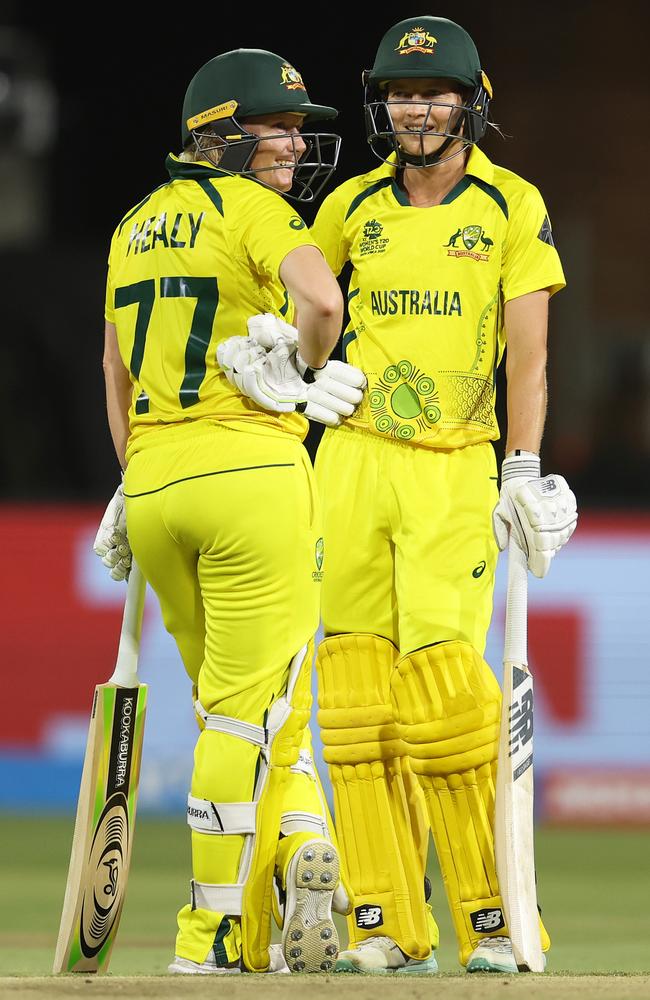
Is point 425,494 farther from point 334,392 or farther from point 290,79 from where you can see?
point 290,79

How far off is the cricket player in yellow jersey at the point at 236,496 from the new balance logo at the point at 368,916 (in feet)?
0.88

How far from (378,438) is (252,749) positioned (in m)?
0.78

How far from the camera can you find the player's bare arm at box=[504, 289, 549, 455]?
3510mm

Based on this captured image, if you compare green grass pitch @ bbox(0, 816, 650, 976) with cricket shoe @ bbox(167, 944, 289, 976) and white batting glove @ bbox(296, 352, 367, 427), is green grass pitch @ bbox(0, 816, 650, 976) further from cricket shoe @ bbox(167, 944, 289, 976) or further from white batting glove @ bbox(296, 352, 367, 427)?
white batting glove @ bbox(296, 352, 367, 427)

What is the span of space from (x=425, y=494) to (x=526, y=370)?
331 mm

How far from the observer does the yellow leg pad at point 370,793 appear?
11.8ft

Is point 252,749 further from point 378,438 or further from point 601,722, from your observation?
point 601,722

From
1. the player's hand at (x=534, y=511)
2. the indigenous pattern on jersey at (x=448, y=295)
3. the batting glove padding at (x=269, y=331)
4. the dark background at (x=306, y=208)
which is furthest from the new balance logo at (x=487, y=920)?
the dark background at (x=306, y=208)

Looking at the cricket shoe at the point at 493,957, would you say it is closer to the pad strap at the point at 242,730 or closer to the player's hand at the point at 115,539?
the pad strap at the point at 242,730

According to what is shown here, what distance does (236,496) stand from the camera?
3.21m

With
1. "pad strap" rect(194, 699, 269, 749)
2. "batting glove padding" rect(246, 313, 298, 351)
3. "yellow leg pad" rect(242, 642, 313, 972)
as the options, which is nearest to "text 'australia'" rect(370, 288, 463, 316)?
"batting glove padding" rect(246, 313, 298, 351)

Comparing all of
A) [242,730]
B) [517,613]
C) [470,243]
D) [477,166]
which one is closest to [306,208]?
[477,166]

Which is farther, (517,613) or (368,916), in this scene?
(368,916)

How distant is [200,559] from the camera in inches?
129
